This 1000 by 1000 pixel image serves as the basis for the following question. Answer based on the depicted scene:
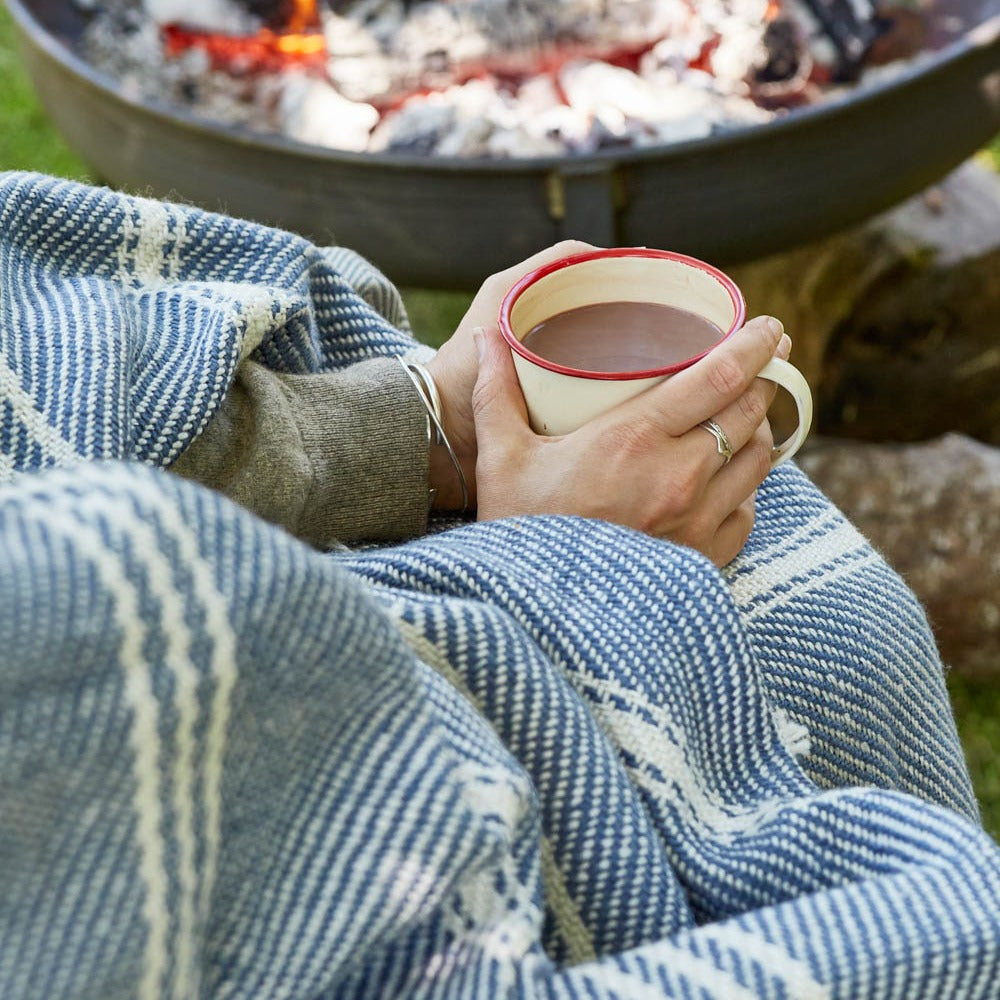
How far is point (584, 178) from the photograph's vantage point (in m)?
1.19

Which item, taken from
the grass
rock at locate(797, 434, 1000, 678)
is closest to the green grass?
the grass

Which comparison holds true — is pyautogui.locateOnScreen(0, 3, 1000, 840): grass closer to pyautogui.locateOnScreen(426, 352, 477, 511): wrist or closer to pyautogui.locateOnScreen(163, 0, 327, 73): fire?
pyautogui.locateOnScreen(163, 0, 327, 73): fire

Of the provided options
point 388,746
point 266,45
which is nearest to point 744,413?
point 388,746

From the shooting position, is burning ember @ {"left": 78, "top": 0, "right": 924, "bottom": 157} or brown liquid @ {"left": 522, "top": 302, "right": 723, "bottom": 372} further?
burning ember @ {"left": 78, "top": 0, "right": 924, "bottom": 157}

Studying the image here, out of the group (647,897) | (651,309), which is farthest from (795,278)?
(647,897)

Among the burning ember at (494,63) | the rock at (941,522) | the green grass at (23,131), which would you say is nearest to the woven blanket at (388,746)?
the rock at (941,522)

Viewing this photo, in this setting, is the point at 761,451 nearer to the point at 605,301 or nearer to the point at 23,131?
the point at 605,301

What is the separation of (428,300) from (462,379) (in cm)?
122

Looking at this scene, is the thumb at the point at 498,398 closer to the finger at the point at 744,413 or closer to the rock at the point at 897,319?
the finger at the point at 744,413

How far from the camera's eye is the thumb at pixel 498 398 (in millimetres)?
641

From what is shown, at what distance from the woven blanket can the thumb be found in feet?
0.23

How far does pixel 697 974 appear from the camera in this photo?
41cm

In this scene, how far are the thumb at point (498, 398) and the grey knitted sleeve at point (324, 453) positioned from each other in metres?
0.06

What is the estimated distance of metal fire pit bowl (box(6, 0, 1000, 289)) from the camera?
3.92 ft
